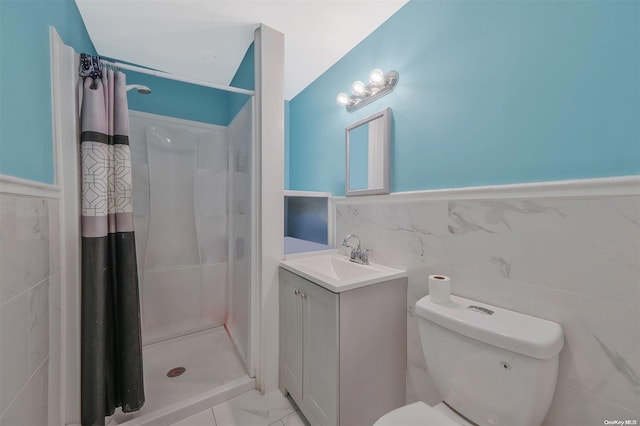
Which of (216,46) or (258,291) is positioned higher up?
(216,46)

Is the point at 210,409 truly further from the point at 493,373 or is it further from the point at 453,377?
the point at 493,373

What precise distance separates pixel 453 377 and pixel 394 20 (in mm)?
1819

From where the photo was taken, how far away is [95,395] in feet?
3.56

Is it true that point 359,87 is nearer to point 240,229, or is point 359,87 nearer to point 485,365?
point 240,229

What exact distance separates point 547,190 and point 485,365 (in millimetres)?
647

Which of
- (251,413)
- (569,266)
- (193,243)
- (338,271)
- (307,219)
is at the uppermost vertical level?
(307,219)

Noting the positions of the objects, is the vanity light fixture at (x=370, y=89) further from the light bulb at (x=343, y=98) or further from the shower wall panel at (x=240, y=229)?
the shower wall panel at (x=240, y=229)

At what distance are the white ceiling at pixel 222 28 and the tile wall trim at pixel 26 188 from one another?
3.89ft

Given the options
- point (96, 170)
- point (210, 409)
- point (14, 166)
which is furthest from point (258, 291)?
point (14, 166)

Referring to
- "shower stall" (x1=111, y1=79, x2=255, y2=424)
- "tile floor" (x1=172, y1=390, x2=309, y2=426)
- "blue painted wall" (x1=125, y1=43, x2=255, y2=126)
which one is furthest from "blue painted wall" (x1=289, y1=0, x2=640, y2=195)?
"tile floor" (x1=172, y1=390, x2=309, y2=426)

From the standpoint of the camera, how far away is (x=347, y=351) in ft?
3.46

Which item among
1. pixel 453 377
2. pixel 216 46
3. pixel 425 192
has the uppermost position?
pixel 216 46

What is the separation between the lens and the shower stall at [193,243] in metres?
1.71

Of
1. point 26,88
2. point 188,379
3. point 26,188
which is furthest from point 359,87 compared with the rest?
point 188,379
